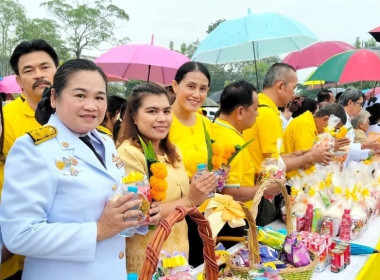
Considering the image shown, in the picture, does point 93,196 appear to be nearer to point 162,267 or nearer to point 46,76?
point 162,267

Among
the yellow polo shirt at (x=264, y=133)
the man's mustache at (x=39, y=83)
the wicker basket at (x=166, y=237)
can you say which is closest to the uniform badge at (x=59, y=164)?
the wicker basket at (x=166, y=237)

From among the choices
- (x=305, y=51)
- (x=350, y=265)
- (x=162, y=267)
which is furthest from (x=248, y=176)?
(x=305, y=51)

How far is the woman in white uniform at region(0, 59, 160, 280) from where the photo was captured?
4.01ft

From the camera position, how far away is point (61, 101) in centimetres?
138

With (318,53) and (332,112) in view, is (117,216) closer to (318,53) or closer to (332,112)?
(332,112)

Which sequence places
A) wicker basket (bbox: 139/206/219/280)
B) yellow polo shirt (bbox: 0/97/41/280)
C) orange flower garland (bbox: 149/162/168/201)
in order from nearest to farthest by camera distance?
wicker basket (bbox: 139/206/219/280), orange flower garland (bbox: 149/162/168/201), yellow polo shirt (bbox: 0/97/41/280)

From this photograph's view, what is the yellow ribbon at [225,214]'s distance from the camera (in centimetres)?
174

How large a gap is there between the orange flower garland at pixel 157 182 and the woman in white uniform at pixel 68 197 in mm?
202

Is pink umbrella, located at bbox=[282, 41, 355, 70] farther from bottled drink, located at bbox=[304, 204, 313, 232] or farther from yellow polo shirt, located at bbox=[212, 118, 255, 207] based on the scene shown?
bottled drink, located at bbox=[304, 204, 313, 232]

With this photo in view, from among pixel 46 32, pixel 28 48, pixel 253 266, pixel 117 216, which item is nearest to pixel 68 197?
pixel 117 216

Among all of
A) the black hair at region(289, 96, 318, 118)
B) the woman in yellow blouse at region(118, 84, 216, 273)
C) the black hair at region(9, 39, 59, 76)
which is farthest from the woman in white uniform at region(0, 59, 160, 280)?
the black hair at region(289, 96, 318, 118)

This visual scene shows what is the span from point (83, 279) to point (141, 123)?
2.84 ft

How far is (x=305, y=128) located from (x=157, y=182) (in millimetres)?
1998

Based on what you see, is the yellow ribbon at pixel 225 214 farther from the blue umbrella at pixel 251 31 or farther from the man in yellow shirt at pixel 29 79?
the blue umbrella at pixel 251 31
